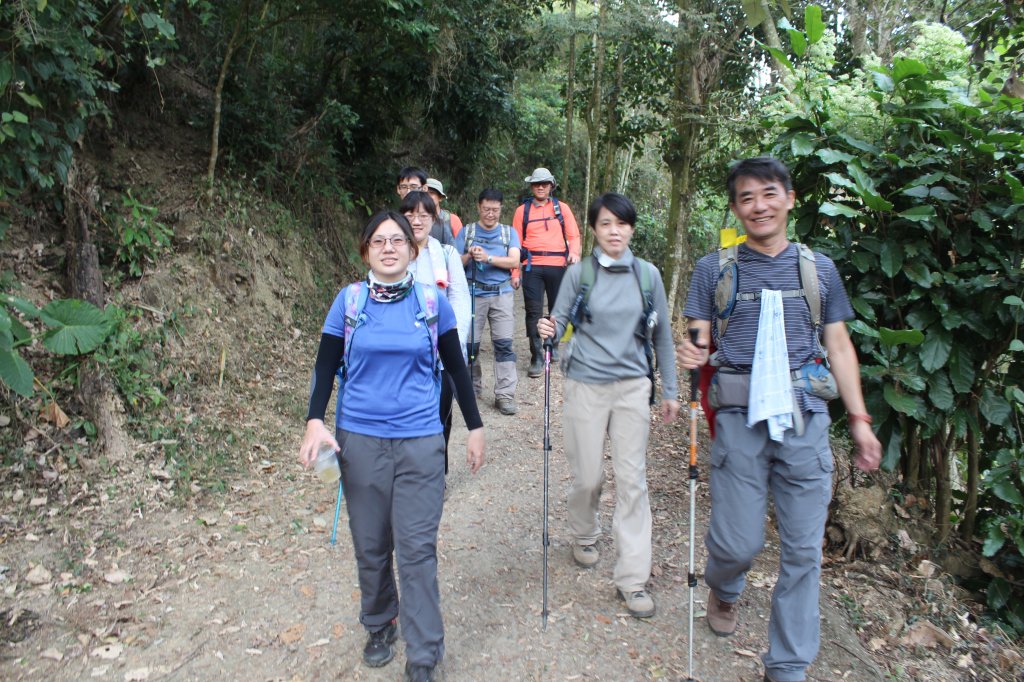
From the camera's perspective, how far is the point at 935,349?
4133mm

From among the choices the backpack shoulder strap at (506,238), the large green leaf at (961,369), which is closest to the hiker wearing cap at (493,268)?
the backpack shoulder strap at (506,238)

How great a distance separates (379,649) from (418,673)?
374 millimetres

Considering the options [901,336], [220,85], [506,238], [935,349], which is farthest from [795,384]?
[220,85]

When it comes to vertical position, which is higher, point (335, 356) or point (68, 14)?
point (68, 14)

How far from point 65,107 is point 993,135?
5822mm

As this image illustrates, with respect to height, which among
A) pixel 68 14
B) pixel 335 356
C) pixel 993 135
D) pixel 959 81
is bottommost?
pixel 335 356

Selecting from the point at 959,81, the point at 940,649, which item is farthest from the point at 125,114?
the point at 940,649

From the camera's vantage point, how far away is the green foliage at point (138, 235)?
21.9 feet

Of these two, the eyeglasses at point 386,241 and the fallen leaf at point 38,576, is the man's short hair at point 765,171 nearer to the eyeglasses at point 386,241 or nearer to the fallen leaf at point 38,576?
the eyeglasses at point 386,241

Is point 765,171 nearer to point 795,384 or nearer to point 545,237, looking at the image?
point 795,384

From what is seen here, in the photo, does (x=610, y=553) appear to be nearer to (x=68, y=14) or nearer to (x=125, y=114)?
(x=68, y=14)

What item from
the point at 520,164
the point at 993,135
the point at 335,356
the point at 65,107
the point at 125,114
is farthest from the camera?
the point at 520,164

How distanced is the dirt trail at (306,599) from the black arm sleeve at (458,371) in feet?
4.18

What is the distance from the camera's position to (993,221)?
403 cm
